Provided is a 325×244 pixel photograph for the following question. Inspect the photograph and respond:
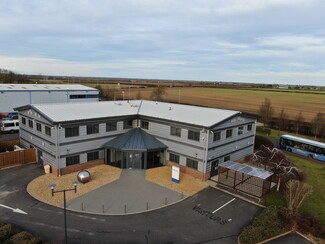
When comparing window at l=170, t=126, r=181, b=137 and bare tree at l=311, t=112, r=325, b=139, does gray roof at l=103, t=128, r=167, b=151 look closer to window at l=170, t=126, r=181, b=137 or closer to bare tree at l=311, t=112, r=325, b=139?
window at l=170, t=126, r=181, b=137

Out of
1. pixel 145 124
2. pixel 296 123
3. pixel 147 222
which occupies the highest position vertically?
pixel 145 124

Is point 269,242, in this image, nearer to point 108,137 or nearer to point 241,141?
point 241,141

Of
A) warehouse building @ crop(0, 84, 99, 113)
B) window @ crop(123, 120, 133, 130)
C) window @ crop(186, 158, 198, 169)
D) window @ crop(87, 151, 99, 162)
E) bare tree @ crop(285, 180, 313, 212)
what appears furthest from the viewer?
warehouse building @ crop(0, 84, 99, 113)

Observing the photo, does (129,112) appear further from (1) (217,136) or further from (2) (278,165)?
(2) (278,165)

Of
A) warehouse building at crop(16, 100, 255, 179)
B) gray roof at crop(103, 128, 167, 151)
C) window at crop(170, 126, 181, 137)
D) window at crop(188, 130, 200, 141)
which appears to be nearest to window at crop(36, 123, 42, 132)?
warehouse building at crop(16, 100, 255, 179)

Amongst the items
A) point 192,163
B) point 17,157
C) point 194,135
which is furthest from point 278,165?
point 17,157

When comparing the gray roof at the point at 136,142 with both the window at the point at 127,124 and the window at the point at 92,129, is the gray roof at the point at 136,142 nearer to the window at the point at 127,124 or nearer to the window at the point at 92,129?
the window at the point at 127,124

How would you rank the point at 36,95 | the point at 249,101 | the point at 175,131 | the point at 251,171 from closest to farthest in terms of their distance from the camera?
the point at 251,171 < the point at 175,131 < the point at 36,95 < the point at 249,101
